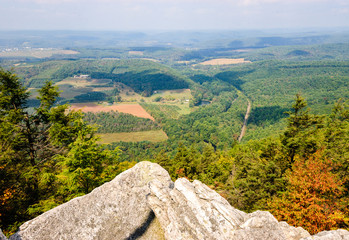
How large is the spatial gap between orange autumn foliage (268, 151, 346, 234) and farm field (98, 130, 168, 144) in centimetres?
10085

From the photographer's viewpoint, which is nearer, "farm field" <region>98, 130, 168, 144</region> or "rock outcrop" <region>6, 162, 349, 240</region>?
"rock outcrop" <region>6, 162, 349, 240</region>

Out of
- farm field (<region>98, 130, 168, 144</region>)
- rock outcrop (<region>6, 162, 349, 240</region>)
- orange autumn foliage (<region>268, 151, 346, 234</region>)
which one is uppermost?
rock outcrop (<region>6, 162, 349, 240</region>)

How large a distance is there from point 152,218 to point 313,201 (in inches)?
582

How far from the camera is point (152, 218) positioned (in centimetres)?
1318

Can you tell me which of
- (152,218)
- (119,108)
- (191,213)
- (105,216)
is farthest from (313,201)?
(119,108)

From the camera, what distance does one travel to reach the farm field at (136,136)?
385ft

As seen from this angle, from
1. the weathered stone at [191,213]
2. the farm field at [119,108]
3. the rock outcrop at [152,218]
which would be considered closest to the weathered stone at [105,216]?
the rock outcrop at [152,218]

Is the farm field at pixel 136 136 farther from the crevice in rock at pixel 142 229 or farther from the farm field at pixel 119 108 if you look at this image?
the crevice in rock at pixel 142 229

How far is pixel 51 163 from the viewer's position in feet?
71.0

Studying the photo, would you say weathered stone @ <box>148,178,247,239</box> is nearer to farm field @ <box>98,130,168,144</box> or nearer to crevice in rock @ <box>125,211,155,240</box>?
crevice in rock @ <box>125,211,155,240</box>

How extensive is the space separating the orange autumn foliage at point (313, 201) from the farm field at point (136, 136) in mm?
100846

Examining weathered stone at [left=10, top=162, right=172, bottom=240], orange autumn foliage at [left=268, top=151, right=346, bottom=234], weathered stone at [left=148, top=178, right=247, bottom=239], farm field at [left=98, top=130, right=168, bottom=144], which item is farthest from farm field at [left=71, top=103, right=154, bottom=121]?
weathered stone at [left=148, top=178, right=247, bottom=239]

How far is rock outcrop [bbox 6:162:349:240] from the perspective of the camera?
10977 mm

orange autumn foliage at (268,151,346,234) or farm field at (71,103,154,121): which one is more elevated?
orange autumn foliage at (268,151,346,234)
